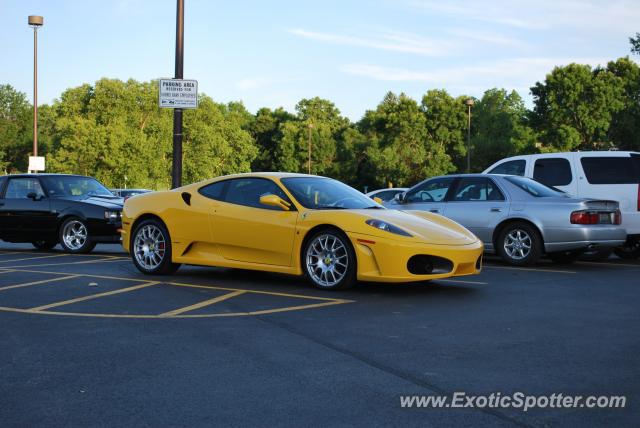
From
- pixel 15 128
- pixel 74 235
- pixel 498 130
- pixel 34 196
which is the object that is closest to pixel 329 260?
pixel 74 235

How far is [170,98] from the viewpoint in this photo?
48.0ft

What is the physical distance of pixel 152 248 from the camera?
32.4ft

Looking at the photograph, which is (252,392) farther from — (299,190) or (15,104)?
(15,104)

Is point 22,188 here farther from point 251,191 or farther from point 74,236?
point 251,191

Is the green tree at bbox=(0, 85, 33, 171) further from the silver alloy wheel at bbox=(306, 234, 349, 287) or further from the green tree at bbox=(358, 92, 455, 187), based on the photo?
the silver alloy wheel at bbox=(306, 234, 349, 287)

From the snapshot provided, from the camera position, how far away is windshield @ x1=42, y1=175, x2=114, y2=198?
14.0m

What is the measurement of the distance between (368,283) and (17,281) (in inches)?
168

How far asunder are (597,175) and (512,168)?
1.61m

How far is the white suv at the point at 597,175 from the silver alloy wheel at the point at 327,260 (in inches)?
226

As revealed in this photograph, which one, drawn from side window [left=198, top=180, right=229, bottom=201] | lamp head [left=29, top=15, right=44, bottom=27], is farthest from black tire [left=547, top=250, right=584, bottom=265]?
lamp head [left=29, top=15, right=44, bottom=27]

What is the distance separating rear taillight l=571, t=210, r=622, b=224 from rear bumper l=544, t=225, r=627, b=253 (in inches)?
3.1

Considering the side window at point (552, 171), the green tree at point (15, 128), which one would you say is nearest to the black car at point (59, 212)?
the side window at point (552, 171)

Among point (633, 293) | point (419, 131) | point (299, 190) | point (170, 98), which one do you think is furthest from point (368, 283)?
point (419, 131)

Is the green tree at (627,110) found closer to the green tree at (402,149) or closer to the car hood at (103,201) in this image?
the green tree at (402,149)
